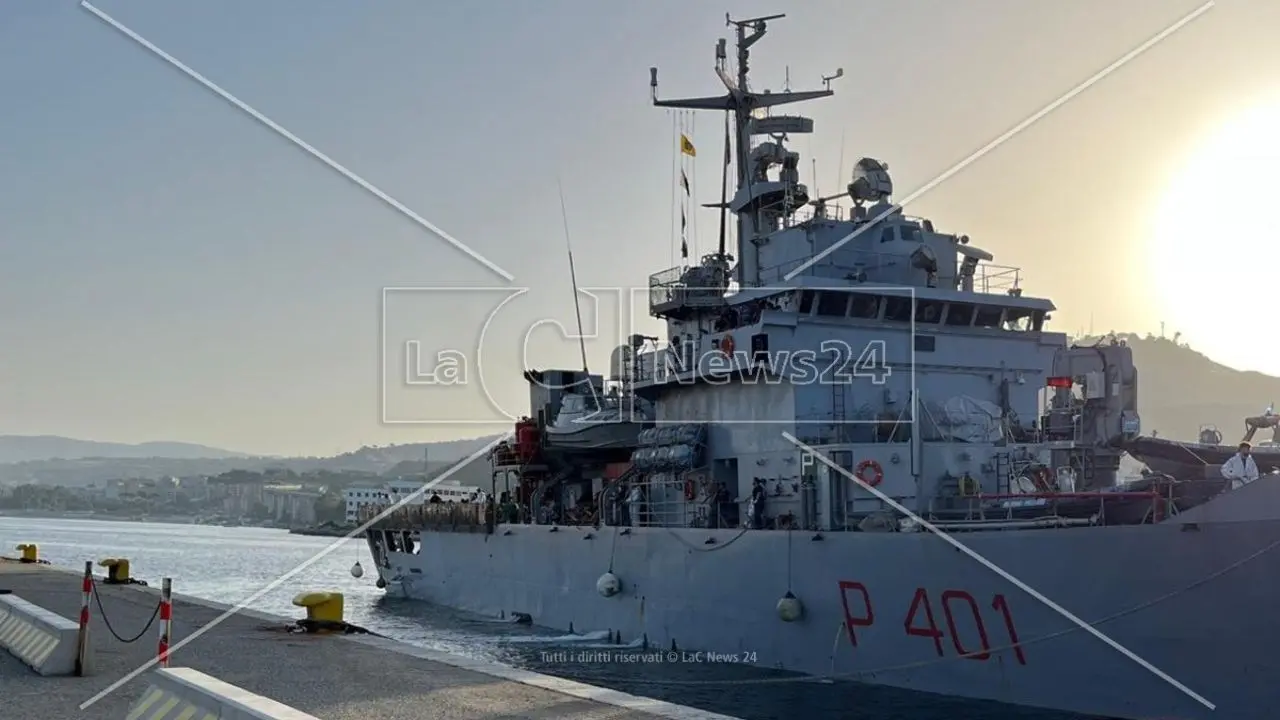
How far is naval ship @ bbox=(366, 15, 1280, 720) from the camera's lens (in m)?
13.2

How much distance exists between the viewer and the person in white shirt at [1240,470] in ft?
44.9

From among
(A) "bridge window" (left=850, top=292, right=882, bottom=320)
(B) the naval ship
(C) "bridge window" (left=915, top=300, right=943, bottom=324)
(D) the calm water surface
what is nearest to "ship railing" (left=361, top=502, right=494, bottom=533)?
(B) the naval ship

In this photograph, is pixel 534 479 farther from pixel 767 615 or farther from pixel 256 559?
pixel 256 559

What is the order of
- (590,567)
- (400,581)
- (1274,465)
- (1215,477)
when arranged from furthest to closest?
(400,581) → (590,567) → (1274,465) → (1215,477)

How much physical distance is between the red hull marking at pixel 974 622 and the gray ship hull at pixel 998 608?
17 mm

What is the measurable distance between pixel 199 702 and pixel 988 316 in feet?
52.5

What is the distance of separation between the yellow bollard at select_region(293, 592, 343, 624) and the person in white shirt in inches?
422

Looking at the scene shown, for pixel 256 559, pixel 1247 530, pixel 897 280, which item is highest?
pixel 897 280

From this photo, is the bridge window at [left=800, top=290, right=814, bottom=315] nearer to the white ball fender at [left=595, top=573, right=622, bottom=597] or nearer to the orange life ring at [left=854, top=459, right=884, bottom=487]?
the orange life ring at [left=854, top=459, right=884, bottom=487]

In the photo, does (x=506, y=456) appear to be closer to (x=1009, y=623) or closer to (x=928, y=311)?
(x=928, y=311)

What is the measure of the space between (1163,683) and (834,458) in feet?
19.6

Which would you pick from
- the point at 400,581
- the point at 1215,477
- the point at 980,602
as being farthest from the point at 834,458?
the point at 400,581

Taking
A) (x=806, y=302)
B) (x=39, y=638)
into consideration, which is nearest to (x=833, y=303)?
(x=806, y=302)

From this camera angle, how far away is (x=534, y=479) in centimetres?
2905
